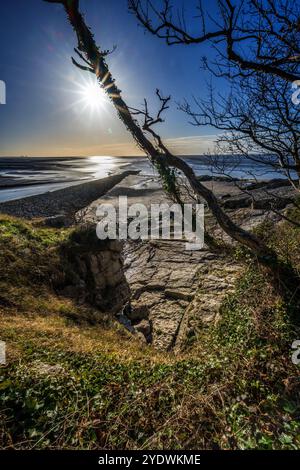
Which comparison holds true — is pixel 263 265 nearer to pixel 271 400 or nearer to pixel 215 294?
pixel 215 294

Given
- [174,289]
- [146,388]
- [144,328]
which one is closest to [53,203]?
[174,289]

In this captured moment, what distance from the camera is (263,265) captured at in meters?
6.65

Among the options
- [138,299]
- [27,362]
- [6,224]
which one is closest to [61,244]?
[6,224]

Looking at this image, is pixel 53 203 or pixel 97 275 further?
pixel 53 203

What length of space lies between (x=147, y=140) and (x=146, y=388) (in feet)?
23.4

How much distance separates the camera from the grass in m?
3.17

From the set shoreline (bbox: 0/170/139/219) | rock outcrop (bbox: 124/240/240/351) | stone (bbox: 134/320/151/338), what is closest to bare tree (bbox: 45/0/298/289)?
rock outcrop (bbox: 124/240/240/351)

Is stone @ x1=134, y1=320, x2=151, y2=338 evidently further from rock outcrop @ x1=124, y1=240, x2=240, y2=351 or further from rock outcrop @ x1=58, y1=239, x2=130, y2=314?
rock outcrop @ x1=58, y1=239, x2=130, y2=314

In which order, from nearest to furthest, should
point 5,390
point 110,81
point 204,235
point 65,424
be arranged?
point 65,424 → point 5,390 → point 110,81 → point 204,235

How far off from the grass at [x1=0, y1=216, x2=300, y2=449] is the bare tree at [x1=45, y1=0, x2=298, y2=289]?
3.68ft

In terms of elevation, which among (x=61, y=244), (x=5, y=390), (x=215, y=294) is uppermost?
(x=61, y=244)

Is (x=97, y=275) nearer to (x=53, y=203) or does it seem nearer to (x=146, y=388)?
(x=146, y=388)

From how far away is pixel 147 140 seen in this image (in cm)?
814
